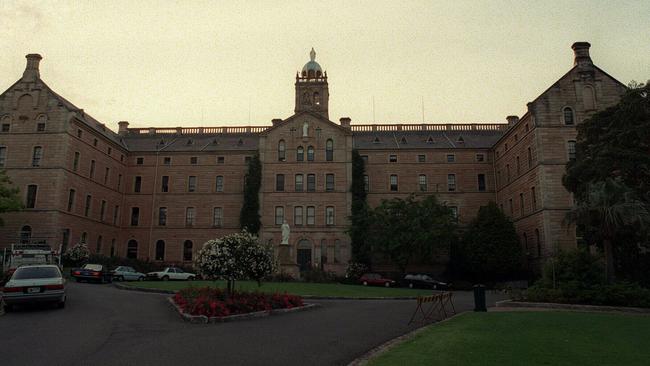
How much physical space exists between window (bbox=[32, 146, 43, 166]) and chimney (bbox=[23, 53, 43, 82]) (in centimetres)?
696

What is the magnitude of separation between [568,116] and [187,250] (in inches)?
1564

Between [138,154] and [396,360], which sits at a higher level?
[138,154]

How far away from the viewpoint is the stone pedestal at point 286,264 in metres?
36.8

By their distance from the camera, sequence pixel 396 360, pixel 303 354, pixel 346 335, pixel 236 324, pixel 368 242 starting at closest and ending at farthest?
pixel 396 360
pixel 303 354
pixel 346 335
pixel 236 324
pixel 368 242

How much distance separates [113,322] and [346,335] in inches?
282

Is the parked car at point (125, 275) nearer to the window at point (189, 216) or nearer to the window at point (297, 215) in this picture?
the window at point (189, 216)

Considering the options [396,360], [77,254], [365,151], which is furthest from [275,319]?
[365,151]

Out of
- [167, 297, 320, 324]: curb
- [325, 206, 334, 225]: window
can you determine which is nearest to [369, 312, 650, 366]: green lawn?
[167, 297, 320, 324]: curb

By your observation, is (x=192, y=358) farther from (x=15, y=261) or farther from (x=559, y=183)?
(x=559, y=183)

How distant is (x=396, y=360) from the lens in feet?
30.0

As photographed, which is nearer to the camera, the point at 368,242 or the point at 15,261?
the point at 15,261

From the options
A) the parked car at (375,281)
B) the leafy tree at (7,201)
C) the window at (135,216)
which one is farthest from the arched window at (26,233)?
the parked car at (375,281)

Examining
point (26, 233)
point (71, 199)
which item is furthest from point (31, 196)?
point (26, 233)

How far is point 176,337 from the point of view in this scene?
472 inches
